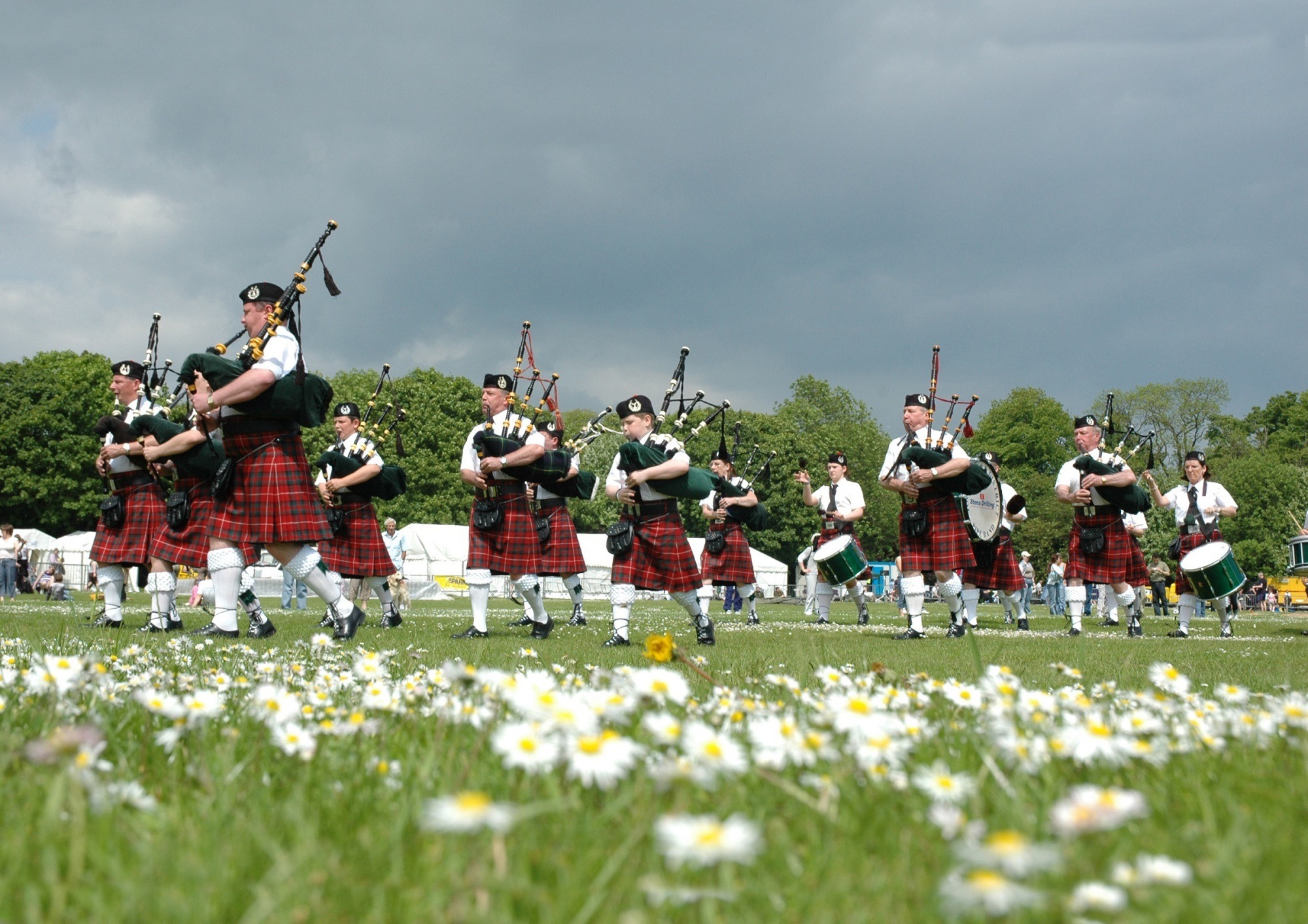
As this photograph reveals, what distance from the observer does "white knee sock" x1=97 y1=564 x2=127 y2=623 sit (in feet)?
29.4

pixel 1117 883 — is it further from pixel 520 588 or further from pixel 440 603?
pixel 440 603

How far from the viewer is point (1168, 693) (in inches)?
119

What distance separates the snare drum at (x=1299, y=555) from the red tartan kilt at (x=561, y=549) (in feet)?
30.4

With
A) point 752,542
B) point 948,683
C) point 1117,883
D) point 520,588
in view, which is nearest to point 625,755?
point 1117,883

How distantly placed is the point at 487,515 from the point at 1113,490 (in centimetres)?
736

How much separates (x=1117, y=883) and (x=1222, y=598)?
1338 centimetres

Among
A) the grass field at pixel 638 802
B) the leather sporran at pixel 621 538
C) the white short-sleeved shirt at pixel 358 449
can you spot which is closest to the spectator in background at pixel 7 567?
the white short-sleeved shirt at pixel 358 449

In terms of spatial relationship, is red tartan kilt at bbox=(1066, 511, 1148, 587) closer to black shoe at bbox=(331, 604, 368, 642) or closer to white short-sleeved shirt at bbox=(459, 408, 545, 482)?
white short-sleeved shirt at bbox=(459, 408, 545, 482)

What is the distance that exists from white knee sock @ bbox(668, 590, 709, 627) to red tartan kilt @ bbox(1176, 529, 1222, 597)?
22.2 ft

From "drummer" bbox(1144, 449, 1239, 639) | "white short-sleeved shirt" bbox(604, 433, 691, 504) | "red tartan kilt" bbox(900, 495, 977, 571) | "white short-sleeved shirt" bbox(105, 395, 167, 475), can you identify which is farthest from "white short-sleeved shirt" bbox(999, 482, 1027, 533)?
"white short-sleeved shirt" bbox(105, 395, 167, 475)

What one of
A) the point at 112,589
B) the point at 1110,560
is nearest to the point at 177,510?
the point at 112,589

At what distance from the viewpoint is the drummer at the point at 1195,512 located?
1259cm

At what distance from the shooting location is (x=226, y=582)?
721cm

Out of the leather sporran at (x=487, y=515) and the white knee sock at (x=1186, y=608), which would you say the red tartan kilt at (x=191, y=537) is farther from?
the white knee sock at (x=1186, y=608)
